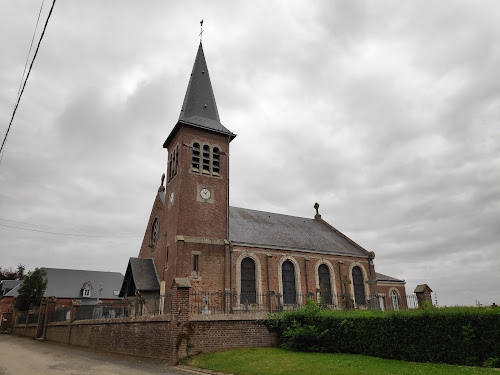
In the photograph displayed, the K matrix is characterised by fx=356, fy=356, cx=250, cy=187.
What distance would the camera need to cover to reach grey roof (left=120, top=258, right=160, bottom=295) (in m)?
22.3

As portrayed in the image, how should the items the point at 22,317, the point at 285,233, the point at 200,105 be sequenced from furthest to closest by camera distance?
the point at 22,317 → the point at 285,233 → the point at 200,105

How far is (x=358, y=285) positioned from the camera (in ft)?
93.7

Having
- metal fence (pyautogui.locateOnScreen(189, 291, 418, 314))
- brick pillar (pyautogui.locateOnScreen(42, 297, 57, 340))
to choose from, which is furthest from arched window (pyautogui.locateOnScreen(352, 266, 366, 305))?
brick pillar (pyautogui.locateOnScreen(42, 297, 57, 340))

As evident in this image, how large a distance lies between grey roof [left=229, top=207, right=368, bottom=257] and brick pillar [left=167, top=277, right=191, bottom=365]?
408 inches

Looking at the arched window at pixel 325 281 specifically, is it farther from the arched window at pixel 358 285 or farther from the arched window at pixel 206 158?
the arched window at pixel 206 158

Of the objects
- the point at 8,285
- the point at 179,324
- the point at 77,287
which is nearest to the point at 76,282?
the point at 77,287

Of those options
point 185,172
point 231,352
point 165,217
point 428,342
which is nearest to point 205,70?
point 185,172

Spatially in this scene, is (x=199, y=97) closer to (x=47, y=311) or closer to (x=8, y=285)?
(x=47, y=311)

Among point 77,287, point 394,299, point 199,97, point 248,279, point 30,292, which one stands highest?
point 199,97

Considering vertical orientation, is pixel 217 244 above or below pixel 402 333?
above

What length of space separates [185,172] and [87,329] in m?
11.0

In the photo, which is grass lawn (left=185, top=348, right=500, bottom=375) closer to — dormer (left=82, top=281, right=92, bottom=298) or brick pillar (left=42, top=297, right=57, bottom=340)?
brick pillar (left=42, top=297, right=57, bottom=340)

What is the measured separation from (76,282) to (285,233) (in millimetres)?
35128

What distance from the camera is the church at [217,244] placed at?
72.7 feet
